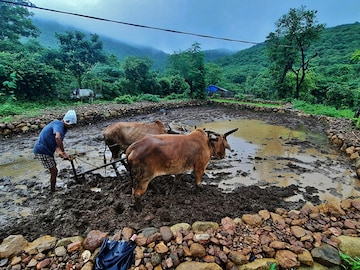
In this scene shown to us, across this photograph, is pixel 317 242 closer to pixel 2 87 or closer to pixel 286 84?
pixel 2 87

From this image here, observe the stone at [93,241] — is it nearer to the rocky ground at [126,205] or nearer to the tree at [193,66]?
the rocky ground at [126,205]

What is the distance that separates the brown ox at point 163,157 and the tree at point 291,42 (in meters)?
20.3

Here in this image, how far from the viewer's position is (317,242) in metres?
3.41

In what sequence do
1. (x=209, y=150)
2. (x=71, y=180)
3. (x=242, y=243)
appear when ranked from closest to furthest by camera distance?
(x=242, y=243), (x=209, y=150), (x=71, y=180)

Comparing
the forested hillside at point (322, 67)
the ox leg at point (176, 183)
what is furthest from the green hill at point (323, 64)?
the ox leg at point (176, 183)

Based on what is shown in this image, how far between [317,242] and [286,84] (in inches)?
1163

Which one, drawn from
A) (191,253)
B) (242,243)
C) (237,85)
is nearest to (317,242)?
(242,243)

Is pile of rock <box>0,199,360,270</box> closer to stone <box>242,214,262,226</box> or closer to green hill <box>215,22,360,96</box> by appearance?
stone <box>242,214,262,226</box>

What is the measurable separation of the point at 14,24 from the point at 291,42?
111ft

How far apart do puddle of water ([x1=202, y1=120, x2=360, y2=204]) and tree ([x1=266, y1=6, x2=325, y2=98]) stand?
13973mm

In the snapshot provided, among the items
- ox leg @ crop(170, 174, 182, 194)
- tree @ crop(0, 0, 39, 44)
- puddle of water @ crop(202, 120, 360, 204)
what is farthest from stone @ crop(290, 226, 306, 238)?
tree @ crop(0, 0, 39, 44)

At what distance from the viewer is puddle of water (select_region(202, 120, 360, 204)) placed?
647cm

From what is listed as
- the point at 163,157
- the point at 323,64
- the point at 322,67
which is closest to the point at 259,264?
the point at 163,157

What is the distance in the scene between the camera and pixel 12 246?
3.15 meters
